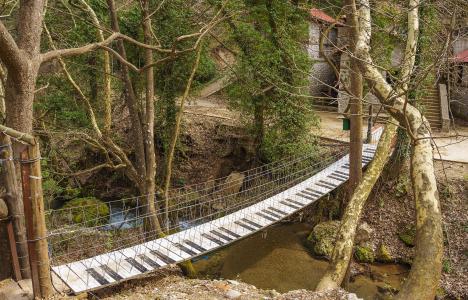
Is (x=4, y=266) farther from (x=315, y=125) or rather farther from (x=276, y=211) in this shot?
(x=315, y=125)

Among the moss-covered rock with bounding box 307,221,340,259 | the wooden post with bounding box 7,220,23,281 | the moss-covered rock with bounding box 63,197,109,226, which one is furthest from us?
the moss-covered rock with bounding box 63,197,109,226

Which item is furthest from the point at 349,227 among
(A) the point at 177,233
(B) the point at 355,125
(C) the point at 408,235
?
(C) the point at 408,235

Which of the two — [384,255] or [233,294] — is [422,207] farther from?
[384,255]

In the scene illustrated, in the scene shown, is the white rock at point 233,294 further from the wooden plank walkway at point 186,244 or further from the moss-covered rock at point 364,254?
the moss-covered rock at point 364,254

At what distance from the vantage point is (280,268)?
8.74 meters

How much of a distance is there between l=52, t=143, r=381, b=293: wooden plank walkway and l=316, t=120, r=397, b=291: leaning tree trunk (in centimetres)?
170

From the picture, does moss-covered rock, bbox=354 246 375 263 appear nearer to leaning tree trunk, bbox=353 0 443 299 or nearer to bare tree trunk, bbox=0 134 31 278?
leaning tree trunk, bbox=353 0 443 299

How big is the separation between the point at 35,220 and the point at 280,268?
5.67 metres

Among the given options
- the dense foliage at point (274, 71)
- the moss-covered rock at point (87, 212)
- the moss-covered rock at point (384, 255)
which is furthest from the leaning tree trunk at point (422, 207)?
the moss-covered rock at point (87, 212)

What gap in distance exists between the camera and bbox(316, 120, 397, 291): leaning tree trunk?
5422 millimetres

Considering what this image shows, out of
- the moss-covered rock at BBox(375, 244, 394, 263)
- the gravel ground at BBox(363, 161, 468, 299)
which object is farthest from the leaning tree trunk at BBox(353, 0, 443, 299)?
the moss-covered rock at BBox(375, 244, 394, 263)

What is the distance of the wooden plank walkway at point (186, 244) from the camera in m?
5.40

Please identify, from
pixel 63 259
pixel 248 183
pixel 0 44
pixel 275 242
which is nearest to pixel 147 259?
pixel 63 259

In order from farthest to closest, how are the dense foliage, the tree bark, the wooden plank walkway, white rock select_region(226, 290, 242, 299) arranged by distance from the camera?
the dense foliage
the tree bark
the wooden plank walkway
white rock select_region(226, 290, 242, 299)
